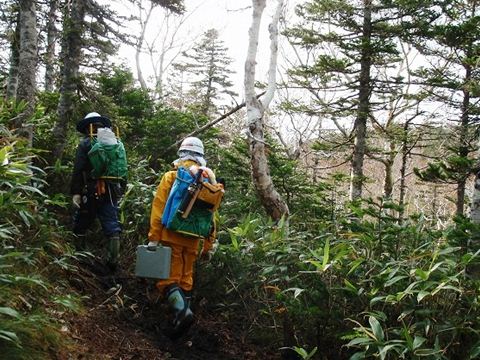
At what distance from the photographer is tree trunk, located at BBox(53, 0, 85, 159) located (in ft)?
21.0

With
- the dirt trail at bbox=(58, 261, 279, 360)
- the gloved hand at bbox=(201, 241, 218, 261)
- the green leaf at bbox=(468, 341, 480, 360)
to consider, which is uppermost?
the gloved hand at bbox=(201, 241, 218, 261)

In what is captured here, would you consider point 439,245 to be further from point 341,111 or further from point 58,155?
point 341,111

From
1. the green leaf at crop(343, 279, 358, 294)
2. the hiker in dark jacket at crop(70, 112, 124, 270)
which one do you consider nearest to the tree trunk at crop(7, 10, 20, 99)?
the hiker in dark jacket at crop(70, 112, 124, 270)

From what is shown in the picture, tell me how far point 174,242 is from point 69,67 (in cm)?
364

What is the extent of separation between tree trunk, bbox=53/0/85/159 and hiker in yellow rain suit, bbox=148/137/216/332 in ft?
9.15

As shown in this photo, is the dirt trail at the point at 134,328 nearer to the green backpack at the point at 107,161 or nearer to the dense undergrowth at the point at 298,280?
the dense undergrowth at the point at 298,280

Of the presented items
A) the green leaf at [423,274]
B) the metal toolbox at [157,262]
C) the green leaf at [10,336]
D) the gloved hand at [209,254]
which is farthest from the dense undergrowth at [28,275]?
the green leaf at [423,274]

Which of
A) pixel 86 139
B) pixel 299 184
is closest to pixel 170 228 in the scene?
pixel 86 139

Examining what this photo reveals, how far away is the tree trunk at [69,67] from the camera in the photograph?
6.41 meters

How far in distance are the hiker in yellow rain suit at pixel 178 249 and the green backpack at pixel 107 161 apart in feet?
3.03

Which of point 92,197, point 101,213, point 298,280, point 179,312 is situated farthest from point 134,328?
point 298,280

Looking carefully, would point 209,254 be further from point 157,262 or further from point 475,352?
point 475,352

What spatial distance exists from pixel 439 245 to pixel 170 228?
280 centimetres

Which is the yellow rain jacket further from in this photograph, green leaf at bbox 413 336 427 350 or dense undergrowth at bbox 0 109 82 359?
green leaf at bbox 413 336 427 350
